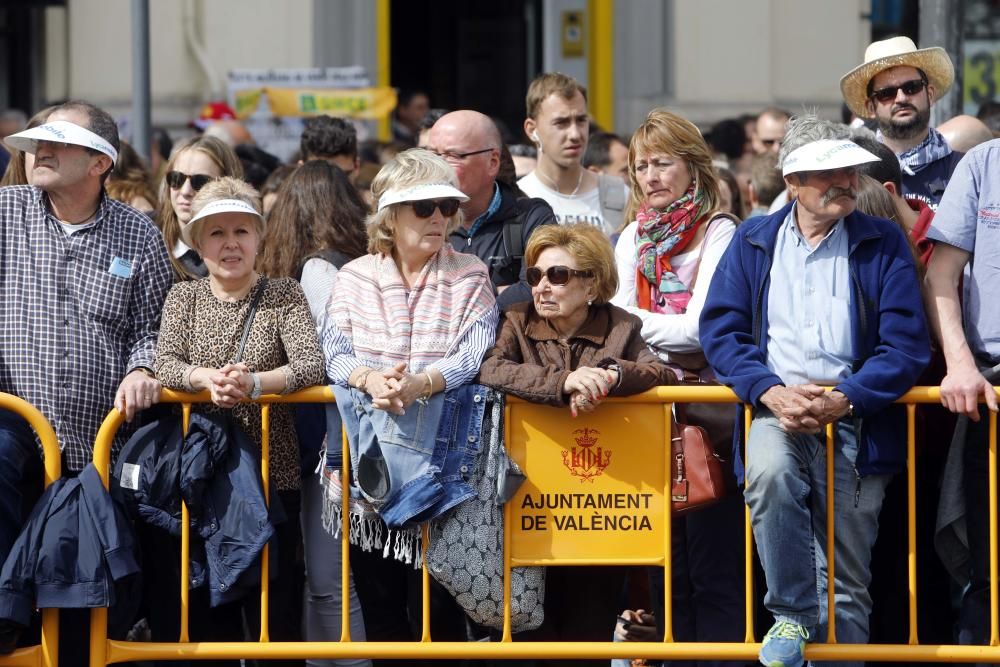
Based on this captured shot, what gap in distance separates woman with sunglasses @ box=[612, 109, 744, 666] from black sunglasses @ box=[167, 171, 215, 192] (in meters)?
1.85

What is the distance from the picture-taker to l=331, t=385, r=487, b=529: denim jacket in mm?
5684

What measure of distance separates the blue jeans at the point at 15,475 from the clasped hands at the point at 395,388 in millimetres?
1251

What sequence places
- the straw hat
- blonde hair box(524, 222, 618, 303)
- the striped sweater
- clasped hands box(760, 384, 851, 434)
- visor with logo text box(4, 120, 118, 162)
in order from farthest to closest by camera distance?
the straw hat → visor with logo text box(4, 120, 118, 162) → blonde hair box(524, 222, 618, 303) → the striped sweater → clasped hands box(760, 384, 851, 434)

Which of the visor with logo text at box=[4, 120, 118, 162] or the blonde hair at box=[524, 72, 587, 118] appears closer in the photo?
the visor with logo text at box=[4, 120, 118, 162]

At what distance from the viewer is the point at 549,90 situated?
26.1 ft

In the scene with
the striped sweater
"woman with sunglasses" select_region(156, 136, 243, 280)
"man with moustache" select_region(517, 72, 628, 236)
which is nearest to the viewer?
the striped sweater

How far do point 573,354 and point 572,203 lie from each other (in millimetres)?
2221

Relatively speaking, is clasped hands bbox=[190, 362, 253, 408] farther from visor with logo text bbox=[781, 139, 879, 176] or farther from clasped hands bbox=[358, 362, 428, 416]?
visor with logo text bbox=[781, 139, 879, 176]

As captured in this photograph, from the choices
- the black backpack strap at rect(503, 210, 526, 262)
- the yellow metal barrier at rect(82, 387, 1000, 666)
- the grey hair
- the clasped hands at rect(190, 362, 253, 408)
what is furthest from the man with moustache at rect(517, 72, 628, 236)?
the clasped hands at rect(190, 362, 253, 408)

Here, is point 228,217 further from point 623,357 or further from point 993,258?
point 993,258

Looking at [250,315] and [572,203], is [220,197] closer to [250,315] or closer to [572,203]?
[250,315]

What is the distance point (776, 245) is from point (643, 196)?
0.85m

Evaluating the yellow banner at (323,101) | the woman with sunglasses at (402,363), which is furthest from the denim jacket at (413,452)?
the yellow banner at (323,101)

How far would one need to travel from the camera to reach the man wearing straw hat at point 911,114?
720 centimetres
